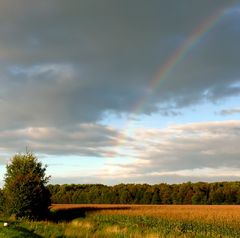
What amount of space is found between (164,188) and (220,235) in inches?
3055

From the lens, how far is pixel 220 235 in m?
29.1

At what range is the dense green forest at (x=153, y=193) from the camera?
96.5 metres

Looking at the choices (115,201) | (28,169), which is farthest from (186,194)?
(28,169)

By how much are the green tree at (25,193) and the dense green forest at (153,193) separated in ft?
169

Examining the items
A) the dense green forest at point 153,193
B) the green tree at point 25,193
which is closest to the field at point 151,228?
the green tree at point 25,193

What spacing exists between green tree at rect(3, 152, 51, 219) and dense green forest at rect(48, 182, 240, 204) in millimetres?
51462

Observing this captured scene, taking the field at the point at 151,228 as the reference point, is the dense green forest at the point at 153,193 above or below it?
above

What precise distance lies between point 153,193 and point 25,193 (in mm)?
59173

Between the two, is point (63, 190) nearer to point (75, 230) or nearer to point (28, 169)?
point (28, 169)

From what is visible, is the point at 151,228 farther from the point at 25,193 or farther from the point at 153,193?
the point at 153,193

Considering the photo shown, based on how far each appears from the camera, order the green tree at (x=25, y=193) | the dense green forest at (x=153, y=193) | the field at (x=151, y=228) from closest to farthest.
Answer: the field at (x=151, y=228) < the green tree at (x=25, y=193) < the dense green forest at (x=153, y=193)

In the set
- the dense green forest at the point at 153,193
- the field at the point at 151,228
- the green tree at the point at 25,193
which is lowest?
the field at the point at 151,228

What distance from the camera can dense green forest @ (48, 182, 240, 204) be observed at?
317 feet

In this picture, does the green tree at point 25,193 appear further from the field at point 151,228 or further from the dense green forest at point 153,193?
the dense green forest at point 153,193
